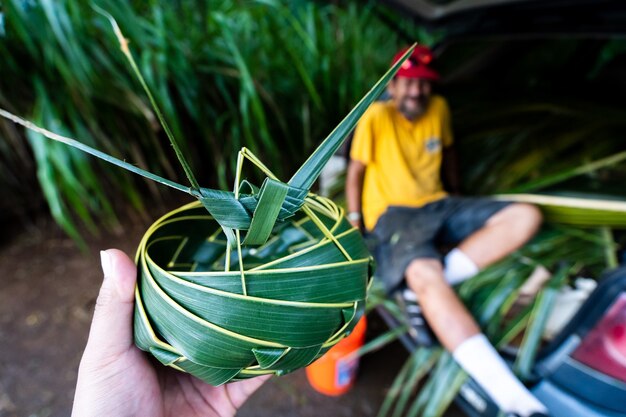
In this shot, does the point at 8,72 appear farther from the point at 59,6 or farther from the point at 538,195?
the point at 538,195

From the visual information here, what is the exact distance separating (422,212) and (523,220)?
287mm

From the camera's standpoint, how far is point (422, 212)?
1.33 metres

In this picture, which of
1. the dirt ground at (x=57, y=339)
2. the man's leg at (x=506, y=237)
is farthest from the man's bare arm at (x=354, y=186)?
the dirt ground at (x=57, y=339)

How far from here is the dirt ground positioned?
1220 millimetres

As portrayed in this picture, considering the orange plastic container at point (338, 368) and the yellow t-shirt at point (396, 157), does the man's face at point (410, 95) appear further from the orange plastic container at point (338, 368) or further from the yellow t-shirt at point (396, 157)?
the orange plastic container at point (338, 368)

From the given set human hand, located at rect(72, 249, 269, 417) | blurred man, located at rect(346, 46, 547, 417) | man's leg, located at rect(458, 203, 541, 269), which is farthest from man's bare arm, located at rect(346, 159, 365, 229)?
human hand, located at rect(72, 249, 269, 417)

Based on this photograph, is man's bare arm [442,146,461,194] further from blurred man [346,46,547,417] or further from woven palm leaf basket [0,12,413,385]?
woven palm leaf basket [0,12,413,385]

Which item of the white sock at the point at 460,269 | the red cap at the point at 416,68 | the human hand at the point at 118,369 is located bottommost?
the white sock at the point at 460,269

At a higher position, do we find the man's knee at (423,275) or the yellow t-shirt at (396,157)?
the yellow t-shirt at (396,157)

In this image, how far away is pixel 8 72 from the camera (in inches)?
49.4

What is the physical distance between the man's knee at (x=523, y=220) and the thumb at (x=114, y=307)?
1.10 meters

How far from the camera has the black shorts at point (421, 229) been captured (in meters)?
1.20

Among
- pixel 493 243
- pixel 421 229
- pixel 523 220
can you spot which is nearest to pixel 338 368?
pixel 421 229

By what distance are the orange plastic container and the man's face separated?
674 mm
